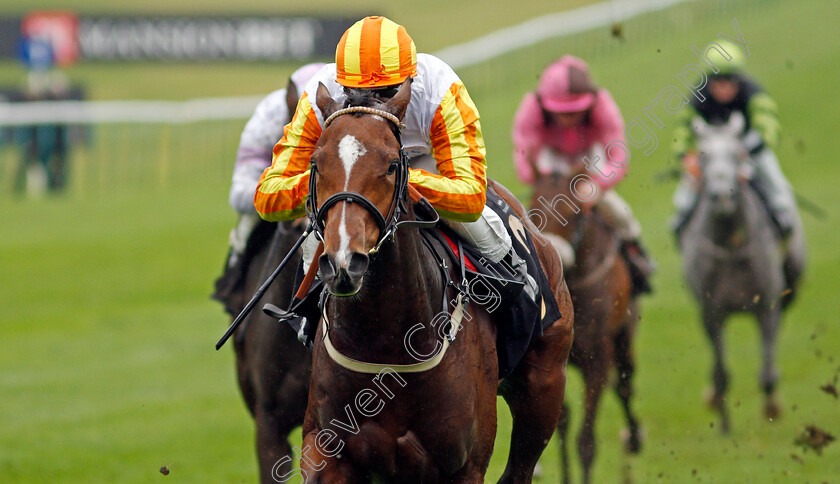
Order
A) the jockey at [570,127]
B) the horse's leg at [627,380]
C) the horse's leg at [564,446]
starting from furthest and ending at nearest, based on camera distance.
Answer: the horse's leg at [627,380]
the jockey at [570,127]
the horse's leg at [564,446]

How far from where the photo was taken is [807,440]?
6.71 m

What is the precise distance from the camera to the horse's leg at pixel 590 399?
255 inches

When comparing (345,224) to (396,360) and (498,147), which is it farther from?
(498,147)

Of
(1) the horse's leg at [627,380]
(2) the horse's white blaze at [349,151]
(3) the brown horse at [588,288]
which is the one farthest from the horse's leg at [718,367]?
(2) the horse's white blaze at [349,151]

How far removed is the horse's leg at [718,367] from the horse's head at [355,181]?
Result: 5.66m

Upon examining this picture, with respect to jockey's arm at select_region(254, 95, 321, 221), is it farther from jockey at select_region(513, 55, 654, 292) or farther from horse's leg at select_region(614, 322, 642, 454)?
horse's leg at select_region(614, 322, 642, 454)

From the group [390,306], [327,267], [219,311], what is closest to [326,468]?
[390,306]

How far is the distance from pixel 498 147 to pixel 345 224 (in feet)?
49.7

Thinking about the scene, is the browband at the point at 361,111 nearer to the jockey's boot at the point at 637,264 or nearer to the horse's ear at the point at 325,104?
the horse's ear at the point at 325,104

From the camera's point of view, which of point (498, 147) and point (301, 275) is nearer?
point (301, 275)

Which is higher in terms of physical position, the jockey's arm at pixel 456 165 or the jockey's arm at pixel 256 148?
the jockey's arm at pixel 456 165

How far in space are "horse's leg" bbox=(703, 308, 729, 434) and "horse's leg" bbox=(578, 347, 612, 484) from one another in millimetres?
2119

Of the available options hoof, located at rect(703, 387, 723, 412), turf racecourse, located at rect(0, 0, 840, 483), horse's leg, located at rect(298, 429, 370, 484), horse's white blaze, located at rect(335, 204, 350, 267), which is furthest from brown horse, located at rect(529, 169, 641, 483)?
horse's white blaze, located at rect(335, 204, 350, 267)

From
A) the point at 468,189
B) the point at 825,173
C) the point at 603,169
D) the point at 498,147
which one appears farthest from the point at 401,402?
the point at 825,173
